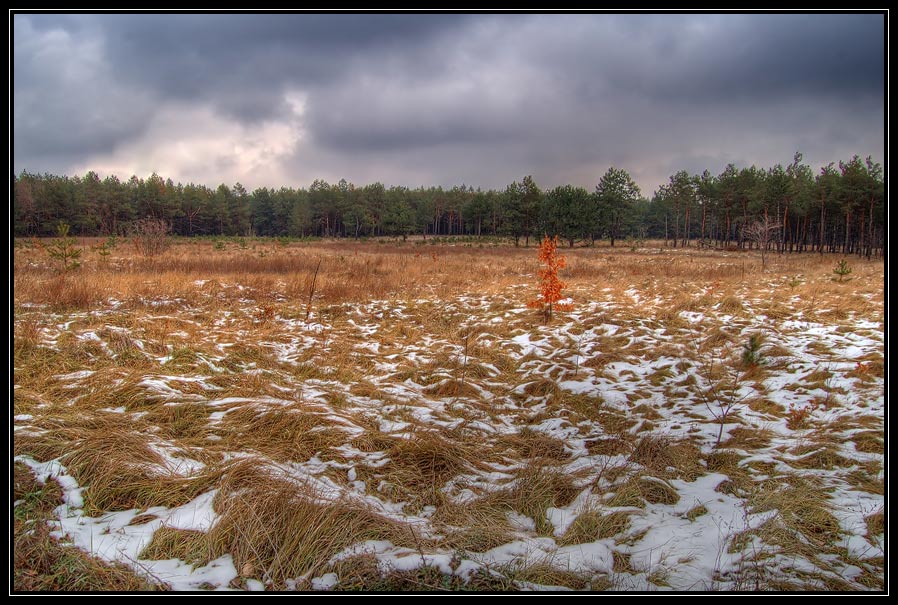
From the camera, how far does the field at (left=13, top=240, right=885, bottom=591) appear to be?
2.13 meters

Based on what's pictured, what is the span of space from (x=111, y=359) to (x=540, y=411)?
555cm

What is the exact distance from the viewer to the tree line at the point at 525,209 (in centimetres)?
4078

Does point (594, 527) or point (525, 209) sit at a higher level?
point (525, 209)

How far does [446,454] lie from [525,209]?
173 ft

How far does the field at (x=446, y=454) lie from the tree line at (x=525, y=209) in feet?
77.1

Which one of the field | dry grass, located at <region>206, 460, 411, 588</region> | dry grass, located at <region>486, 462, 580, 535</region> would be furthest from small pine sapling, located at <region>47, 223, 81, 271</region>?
dry grass, located at <region>486, 462, 580, 535</region>

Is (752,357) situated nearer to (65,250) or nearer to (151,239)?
(65,250)

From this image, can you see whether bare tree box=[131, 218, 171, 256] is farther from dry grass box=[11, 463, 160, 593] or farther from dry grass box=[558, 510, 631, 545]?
dry grass box=[558, 510, 631, 545]

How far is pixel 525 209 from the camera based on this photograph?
53344 millimetres

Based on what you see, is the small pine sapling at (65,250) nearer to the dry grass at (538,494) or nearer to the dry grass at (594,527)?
the dry grass at (538,494)

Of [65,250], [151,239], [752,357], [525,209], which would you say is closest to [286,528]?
[752,357]

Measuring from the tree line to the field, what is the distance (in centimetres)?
2349

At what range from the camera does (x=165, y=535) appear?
7.34 ft
